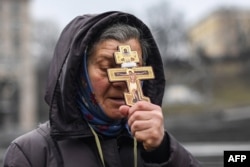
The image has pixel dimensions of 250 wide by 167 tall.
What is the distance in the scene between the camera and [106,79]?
1724 millimetres

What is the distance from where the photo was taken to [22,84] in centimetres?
4788

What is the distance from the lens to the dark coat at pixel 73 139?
1742mm

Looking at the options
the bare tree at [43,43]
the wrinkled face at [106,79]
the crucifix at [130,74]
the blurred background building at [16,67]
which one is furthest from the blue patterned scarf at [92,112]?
the bare tree at [43,43]

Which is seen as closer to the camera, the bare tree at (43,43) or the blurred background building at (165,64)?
the blurred background building at (165,64)

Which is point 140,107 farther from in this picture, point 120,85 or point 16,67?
point 16,67

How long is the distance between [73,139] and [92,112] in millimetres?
106

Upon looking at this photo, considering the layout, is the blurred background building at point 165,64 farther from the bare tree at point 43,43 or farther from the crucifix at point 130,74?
the crucifix at point 130,74

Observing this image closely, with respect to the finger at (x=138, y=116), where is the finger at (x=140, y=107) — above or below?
above

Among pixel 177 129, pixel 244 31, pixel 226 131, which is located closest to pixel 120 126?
pixel 226 131

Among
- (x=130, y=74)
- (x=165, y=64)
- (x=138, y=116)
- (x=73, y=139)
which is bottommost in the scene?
(x=165, y=64)

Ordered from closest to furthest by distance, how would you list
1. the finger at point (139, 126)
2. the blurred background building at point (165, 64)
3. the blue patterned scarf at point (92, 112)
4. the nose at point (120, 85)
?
the finger at point (139, 126), the nose at point (120, 85), the blue patterned scarf at point (92, 112), the blurred background building at point (165, 64)

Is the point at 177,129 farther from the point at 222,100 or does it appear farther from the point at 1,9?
the point at 1,9

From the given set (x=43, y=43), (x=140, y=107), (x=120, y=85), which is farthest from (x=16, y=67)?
(x=140, y=107)

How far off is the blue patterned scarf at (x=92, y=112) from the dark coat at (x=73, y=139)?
2 cm
